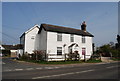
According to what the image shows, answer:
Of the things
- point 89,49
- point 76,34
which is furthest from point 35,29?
point 89,49

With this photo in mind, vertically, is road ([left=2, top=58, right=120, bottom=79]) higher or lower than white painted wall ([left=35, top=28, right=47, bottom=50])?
lower

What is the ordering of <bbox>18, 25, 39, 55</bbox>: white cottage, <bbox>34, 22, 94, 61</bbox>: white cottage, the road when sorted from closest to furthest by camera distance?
the road
<bbox>34, 22, 94, 61</bbox>: white cottage
<bbox>18, 25, 39, 55</bbox>: white cottage

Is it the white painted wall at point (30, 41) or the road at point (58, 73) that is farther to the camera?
the white painted wall at point (30, 41)

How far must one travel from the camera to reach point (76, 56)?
954 inches

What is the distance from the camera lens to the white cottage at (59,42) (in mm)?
24297

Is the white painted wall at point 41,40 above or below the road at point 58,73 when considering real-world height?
above

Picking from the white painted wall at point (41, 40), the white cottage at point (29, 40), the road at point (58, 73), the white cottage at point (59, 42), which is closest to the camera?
the road at point (58, 73)

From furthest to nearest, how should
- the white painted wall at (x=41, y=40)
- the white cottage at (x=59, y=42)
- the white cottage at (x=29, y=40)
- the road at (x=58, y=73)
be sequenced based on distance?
the white cottage at (x=29, y=40) → the white painted wall at (x=41, y=40) → the white cottage at (x=59, y=42) → the road at (x=58, y=73)

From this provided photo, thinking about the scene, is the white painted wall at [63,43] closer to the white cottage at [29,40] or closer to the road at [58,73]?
the white cottage at [29,40]

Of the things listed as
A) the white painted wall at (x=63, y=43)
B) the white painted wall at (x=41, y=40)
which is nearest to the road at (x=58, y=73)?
the white painted wall at (x=63, y=43)

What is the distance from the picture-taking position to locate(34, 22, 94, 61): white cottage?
79.7 ft

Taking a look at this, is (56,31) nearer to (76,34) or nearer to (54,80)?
(76,34)

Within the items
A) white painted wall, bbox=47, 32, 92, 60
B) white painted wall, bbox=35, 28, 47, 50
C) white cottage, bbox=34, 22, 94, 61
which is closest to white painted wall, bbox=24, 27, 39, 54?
white cottage, bbox=34, 22, 94, 61

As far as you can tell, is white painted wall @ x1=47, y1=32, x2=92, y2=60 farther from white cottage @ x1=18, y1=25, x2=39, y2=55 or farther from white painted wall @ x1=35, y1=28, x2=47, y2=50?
white cottage @ x1=18, y1=25, x2=39, y2=55
